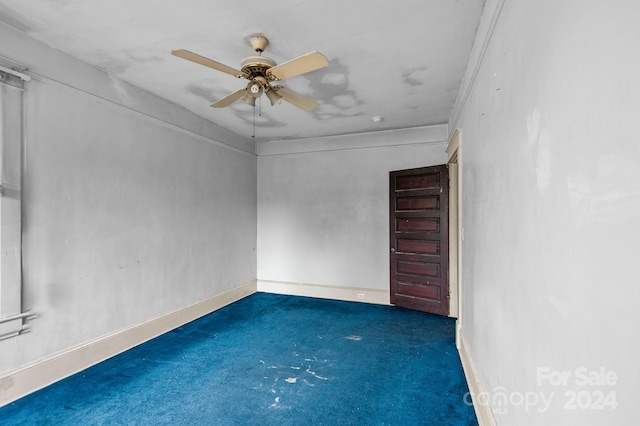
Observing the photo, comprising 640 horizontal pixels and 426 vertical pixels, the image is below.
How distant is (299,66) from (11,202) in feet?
7.83

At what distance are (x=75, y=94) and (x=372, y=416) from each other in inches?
144

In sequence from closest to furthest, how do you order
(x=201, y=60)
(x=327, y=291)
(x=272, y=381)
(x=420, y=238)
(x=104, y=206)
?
(x=201, y=60), (x=272, y=381), (x=104, y=206), (x=420, y=238), (x=327, y=291)

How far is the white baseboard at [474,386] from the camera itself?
195 cm

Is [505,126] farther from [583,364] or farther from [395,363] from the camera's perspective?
[395,363]

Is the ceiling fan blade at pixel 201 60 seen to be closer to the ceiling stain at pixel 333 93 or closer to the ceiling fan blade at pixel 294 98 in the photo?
the ceiling fan blade at pixel 294 98

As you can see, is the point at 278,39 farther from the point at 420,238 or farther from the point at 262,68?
the point at 420,238

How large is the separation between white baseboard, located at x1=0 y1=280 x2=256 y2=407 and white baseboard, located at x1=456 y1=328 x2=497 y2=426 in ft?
10.8

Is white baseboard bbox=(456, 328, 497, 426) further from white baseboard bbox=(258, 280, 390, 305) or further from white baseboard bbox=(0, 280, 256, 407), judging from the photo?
white baseboard bbox=(0, 280, 256, 407)

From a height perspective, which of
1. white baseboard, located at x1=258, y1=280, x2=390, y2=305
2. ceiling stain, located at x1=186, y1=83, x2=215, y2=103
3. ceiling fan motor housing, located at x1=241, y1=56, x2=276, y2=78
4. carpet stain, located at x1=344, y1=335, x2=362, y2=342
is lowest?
carpet stain, located at x1=344, y1=335, x2=362, y2=342

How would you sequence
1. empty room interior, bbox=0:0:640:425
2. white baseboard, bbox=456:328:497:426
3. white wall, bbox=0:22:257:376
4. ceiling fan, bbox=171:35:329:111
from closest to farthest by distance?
empty room interior, bbox=0:0:640:425 → white baseboard, bbox=456:328:497:426 → ceiling fan, bbox=171:35:329:111 → white wall, bbox=0:22:257:376

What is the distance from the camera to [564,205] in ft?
3.23

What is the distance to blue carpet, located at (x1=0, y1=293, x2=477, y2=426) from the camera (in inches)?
88.2

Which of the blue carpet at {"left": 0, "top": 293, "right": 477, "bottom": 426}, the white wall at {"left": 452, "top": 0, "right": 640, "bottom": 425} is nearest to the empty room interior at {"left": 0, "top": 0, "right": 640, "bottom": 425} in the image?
the white wall at {"left": 452, "top": 0, "right": 640, "bottom": 425}

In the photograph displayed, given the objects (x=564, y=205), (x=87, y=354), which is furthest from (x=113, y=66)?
(x=564, y=205)
